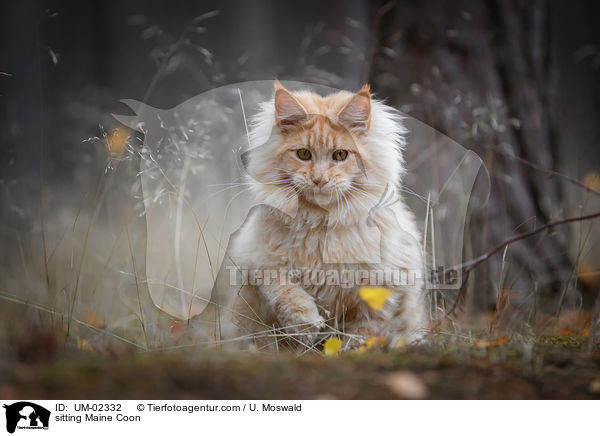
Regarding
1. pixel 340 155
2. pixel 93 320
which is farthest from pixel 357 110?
pixel 93 320

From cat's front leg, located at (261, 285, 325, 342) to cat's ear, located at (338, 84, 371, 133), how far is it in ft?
1.38

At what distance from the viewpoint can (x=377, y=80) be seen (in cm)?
164

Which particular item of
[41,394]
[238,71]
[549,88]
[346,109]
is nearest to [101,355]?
[41,394]

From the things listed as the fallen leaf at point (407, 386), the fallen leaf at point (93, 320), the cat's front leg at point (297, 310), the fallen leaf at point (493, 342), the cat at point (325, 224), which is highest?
the cat at point (325, 224)

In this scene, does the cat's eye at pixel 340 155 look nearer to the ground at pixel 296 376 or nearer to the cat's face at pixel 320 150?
the cat's face at pixel 320 150

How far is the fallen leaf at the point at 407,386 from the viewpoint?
0.92m

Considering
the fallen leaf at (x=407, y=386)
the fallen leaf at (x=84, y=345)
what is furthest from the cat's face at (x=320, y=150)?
the fallen leaf at (x=84, y=345)

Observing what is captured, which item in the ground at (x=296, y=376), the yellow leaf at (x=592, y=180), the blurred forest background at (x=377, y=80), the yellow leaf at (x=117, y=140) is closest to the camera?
the ground at (x=296, y=376)

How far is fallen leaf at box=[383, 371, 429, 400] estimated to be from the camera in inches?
36.2

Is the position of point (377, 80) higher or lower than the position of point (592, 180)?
higher

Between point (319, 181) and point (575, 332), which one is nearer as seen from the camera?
point (319, 181)

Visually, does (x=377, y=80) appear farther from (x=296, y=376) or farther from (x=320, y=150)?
(x=296, y=376)

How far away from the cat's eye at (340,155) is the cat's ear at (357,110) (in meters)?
0.06
